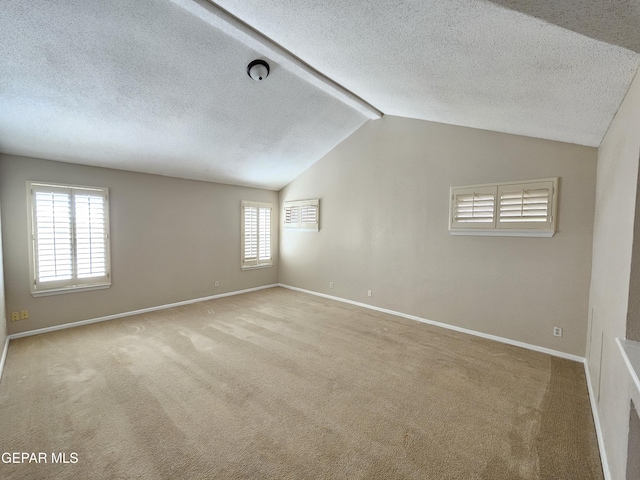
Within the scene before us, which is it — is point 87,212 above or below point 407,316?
above

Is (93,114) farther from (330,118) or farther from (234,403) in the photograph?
(234,403)

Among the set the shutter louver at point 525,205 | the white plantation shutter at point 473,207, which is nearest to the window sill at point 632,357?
the shutter louver at point 525,205

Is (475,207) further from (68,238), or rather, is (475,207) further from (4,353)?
(4,353)

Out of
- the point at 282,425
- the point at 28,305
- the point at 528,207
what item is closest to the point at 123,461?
the point at 282,425

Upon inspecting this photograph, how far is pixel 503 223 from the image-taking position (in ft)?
11.3

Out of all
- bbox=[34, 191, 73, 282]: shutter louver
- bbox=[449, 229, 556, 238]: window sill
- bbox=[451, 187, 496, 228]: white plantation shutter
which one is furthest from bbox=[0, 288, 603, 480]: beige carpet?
bbox=[451, 187, 496, 228]: white plantation shutter

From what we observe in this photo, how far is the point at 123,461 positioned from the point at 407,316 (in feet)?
12.4

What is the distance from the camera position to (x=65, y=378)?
265 centimetres

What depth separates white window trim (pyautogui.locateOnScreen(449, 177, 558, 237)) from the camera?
10.3 feet

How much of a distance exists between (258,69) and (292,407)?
3261mm

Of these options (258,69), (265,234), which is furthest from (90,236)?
(258,69)

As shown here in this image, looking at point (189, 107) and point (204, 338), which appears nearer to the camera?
point (189, 107)

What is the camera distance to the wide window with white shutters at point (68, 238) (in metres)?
3.65

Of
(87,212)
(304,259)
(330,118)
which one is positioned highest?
(330,118)
